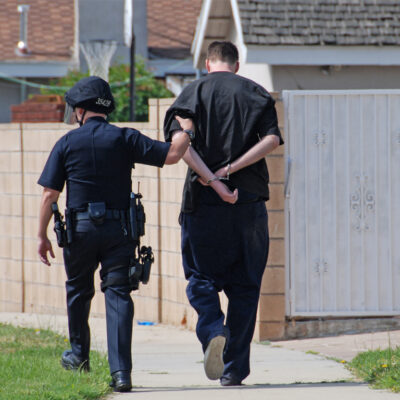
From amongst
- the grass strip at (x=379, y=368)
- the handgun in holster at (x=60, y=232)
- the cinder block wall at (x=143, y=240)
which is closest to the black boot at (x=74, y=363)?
the handgun in holster at (x=60, y=232)

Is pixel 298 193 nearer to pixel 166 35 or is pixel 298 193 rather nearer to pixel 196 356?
pixel 196 356

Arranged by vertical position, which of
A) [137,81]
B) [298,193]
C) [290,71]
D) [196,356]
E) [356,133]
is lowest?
[196,356]

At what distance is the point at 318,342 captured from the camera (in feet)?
24.1

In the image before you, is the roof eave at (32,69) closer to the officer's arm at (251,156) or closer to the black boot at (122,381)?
the officer's arm at (251,156)

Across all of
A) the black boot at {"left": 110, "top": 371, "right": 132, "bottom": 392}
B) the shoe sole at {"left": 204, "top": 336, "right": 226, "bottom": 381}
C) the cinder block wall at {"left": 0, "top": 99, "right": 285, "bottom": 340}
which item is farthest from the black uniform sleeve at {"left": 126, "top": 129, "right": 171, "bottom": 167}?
the cinder block wall at {"left": 0, "top": 99, "right": 285, "bottom": 340}

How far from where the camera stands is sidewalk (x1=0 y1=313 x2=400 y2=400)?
492 cm

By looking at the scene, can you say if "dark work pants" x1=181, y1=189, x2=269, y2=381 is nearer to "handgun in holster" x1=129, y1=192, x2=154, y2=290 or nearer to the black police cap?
"handgun in holster" x1=129, y1=192, x2=154, y2=290

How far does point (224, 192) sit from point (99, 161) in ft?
2.41

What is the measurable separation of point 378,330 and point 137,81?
1584 cm

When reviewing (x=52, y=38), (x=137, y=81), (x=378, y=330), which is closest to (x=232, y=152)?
(x=378, y=330)

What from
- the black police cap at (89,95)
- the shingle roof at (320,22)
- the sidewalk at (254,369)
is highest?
the shingle roof at (320,22)

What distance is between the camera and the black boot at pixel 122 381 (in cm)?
511

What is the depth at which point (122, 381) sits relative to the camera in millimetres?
5105

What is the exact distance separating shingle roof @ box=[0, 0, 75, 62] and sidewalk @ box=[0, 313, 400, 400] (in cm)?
A: 1595
